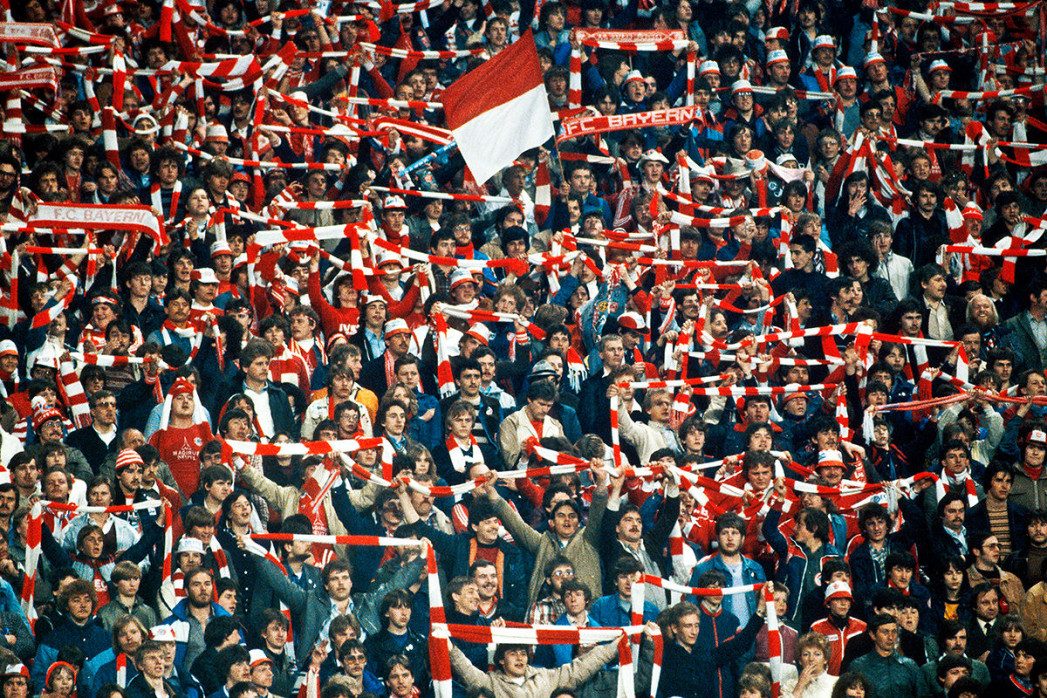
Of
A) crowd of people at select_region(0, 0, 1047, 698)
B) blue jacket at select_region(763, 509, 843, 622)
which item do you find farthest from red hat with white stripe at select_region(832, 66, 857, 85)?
blue jacket at select_region(763, 509, 843, 622)

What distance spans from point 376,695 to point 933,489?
4754 millimetres

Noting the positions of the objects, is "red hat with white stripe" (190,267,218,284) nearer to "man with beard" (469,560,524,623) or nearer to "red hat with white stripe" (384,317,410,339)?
"red hat with white stripe" (384,317,410,339)

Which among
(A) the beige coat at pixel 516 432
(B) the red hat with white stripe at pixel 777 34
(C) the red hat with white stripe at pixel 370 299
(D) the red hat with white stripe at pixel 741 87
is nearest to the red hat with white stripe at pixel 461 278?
(C) the red hat with white stripe at pixel 370 299

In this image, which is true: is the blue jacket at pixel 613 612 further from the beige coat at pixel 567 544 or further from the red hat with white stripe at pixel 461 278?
the red hat with white stripe at pixel 461 278

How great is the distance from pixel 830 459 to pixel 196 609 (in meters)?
5.02

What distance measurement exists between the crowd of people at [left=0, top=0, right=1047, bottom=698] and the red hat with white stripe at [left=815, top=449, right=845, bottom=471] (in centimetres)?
4

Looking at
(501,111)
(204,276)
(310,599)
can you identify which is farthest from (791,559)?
(501,111)

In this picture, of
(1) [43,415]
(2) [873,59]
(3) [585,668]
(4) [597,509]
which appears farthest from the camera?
(2) [873,59]

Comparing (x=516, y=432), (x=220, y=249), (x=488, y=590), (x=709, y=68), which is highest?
(x=709, y=68)

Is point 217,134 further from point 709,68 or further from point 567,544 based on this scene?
point 567,544

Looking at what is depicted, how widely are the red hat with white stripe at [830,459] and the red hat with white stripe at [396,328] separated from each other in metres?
3.58

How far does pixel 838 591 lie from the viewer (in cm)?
1184

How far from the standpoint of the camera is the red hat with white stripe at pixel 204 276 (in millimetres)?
14258

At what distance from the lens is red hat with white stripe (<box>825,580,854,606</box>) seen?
1184 centimetres
